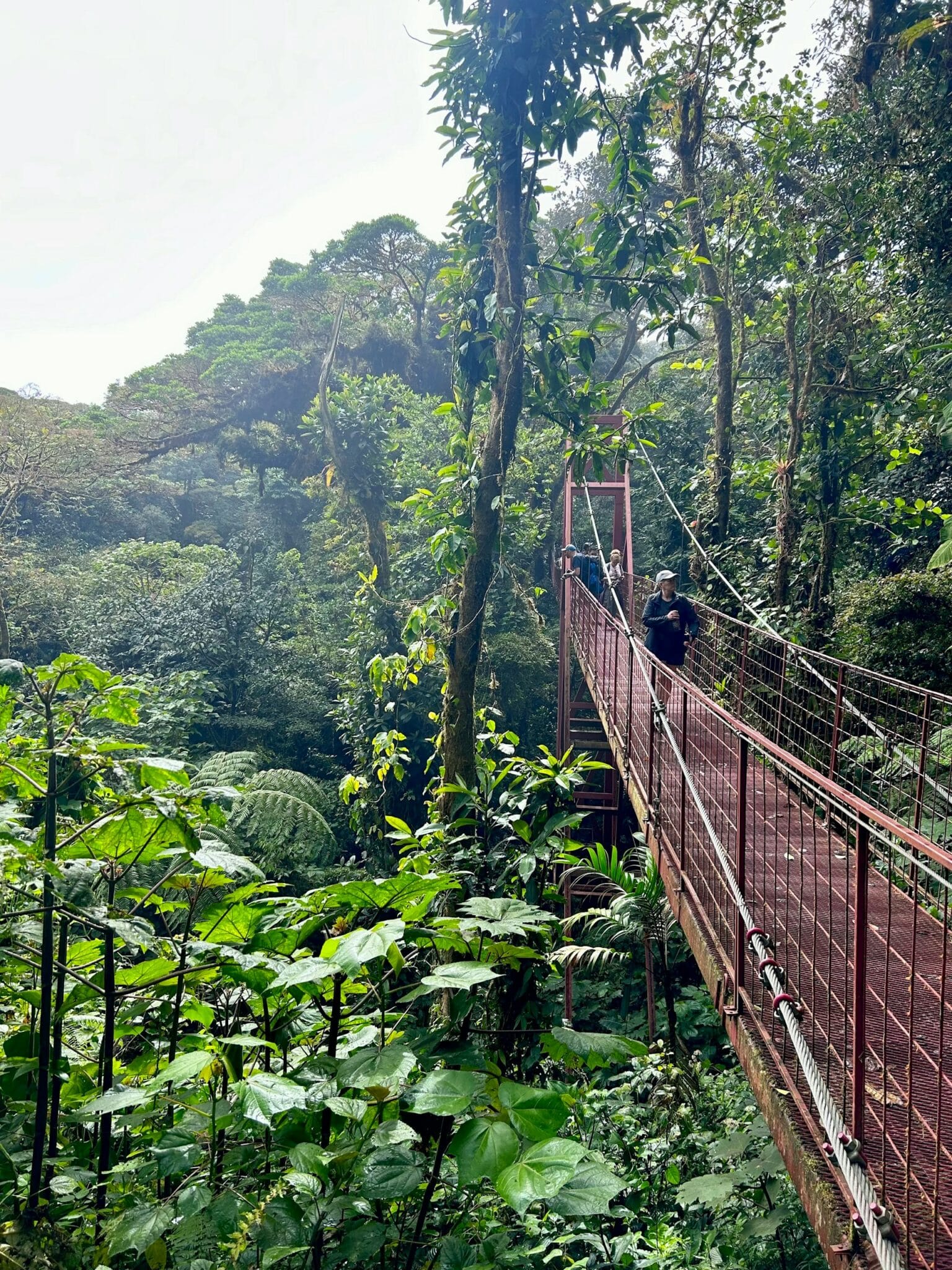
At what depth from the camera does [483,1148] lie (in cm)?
92

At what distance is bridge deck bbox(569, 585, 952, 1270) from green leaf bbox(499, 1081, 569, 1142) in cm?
53

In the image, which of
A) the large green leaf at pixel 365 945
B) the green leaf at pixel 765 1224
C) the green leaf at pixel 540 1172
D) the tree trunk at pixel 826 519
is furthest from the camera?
the tree trunk at pixel 826 519

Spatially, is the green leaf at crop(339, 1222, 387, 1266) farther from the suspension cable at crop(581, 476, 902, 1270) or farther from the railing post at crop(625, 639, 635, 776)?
the railing post at crop(625, 639, 635, 776)

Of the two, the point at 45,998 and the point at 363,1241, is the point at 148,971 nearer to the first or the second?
the point at 45,998

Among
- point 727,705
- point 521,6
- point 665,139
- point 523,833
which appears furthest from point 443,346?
point 523,833

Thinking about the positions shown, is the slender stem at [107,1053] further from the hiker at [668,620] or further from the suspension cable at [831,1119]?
the hiker at [668,620]

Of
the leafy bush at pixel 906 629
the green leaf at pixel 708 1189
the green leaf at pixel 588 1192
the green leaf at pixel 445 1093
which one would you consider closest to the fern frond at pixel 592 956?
the green leaf at pixel 708 1189

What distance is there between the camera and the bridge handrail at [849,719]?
347 cm

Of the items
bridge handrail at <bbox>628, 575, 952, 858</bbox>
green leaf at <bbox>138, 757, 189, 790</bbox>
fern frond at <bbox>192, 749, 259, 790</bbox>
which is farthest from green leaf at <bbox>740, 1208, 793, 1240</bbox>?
fern frond at <bbox>192, 749, 259, 790</bbox>

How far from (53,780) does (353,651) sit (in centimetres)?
808

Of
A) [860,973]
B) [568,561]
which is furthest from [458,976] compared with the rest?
[568,561]

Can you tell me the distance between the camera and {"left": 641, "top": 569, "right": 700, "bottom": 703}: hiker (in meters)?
5.28

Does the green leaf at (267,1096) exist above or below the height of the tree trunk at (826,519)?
below

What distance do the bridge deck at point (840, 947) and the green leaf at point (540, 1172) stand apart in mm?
539
